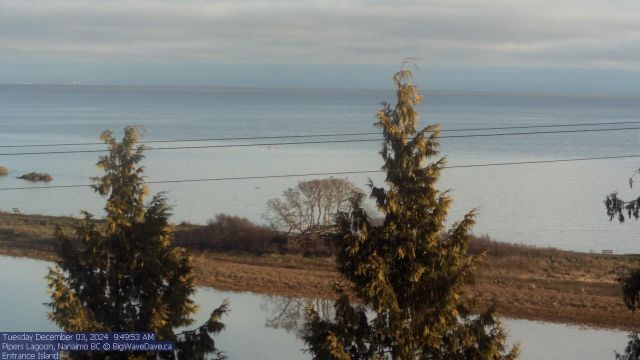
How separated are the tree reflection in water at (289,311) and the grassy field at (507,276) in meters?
0.60

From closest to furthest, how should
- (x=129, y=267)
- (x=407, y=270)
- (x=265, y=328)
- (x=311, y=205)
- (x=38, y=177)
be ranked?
(x=407, y=270) < (x=129, y=267) < (x=265, y=328) < (x=311, y=205) < (x=38, y=177)

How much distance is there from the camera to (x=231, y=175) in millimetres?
41688

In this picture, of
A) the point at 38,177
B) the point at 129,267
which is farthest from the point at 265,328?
the point at 38,177

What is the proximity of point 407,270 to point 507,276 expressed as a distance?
1576 cm

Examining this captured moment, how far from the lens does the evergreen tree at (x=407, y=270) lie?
9.92 metres

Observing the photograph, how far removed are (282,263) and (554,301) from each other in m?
8.44

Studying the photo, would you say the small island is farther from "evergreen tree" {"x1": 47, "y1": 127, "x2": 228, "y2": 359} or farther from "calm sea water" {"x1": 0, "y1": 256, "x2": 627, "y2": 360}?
"evergreen tree" {"x1": 47, "y1": 127, "x2": 228, "y2": 359}

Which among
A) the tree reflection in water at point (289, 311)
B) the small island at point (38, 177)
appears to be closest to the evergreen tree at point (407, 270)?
the tree reflection in water at point (289, 311)

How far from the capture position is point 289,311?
21062mm

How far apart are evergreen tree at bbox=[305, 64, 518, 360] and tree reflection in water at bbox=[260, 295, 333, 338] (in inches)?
336

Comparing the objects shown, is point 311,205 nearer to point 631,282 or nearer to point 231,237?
point 231,237

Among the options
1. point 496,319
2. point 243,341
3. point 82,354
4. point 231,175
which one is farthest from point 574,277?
point 231,175

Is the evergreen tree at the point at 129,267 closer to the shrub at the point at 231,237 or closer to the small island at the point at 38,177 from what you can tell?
the shrub at the point at 231,237

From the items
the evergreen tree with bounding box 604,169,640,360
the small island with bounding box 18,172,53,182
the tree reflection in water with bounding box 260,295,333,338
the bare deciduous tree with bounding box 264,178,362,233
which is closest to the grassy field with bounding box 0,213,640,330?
the tree reflection in water with bounding box 260,295,333,338
